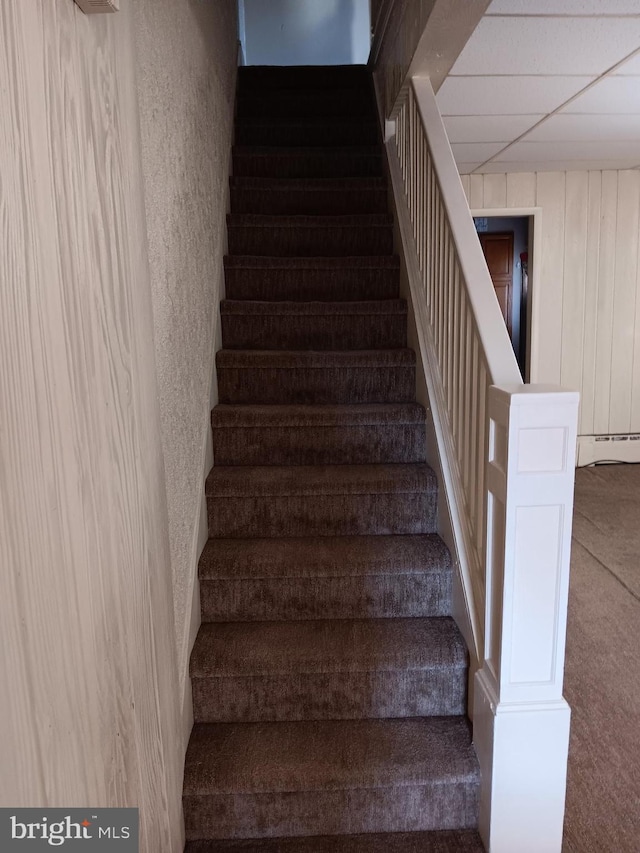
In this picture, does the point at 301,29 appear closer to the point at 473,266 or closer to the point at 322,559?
the point at 473,266

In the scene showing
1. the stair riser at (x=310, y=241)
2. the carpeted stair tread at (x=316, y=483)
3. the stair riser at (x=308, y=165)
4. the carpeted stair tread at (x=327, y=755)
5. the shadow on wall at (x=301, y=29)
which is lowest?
the carpeted stair tread at (x=327, y=755)

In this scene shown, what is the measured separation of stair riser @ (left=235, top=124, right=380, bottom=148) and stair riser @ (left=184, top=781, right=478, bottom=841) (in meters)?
3.35

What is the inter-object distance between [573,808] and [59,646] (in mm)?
1537

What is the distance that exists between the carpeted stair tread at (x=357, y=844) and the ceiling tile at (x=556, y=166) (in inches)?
161

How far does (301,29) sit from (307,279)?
3701 millimetres

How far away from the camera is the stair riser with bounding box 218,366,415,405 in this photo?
2516 millimetres

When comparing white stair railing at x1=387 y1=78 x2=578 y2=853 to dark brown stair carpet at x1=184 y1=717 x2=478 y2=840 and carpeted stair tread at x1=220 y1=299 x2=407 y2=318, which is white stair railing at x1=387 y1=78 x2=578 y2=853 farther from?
carpeted stair tread at x1=220 y1=299 x2=407 y2=318

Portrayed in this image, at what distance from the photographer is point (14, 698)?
654 millimetres

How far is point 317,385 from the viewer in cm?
252

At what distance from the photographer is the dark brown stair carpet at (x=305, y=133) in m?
3.65

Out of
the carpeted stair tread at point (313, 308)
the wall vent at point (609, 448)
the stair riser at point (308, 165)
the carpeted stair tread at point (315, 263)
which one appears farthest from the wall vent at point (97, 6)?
the wall vent at point (609, 448)

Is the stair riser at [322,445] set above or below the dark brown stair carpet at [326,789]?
above

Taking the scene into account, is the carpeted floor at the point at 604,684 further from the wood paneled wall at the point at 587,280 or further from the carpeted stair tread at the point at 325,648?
the wood paneled wall at the point at 587,280

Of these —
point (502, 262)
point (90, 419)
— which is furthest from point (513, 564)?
point (502, 262)
